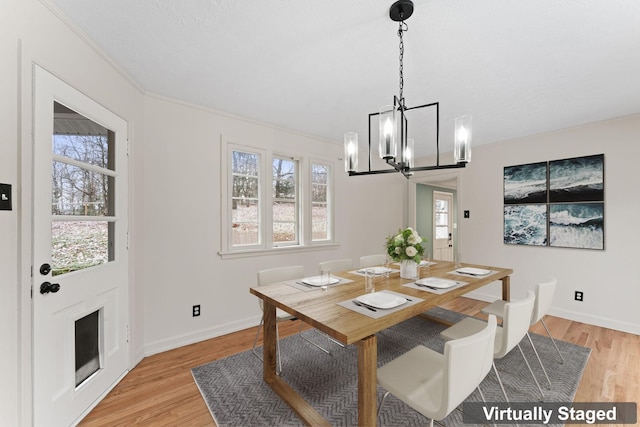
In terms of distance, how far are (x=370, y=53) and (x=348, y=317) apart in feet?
5.81

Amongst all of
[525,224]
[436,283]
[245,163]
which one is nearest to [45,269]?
[245,163]

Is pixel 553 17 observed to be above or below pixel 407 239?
above

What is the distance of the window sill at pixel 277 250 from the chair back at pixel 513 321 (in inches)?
93.9

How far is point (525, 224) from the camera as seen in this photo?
3742 millimetres

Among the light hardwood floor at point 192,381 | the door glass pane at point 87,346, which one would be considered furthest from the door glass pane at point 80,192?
the light hardwood floor at point 192,381

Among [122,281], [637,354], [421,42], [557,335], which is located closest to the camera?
[421,42]

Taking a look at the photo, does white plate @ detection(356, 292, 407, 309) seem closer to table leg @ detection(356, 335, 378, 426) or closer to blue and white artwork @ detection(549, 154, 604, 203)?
table leg @ detection(356, 335, 378, 426)

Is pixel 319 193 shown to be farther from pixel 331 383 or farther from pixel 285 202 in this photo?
pixel 331 383

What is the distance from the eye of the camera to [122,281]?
85.1 inches

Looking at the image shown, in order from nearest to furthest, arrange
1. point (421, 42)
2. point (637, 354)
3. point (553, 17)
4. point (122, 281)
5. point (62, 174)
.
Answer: point (553, 17), point (62, 174), point (421, 42), point (122, 281), point (637, 354)

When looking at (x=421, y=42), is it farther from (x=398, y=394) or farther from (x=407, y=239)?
(x=398, y=394)

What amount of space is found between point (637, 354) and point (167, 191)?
15.4 feet

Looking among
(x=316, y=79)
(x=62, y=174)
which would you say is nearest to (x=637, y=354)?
(x=316, y=79)

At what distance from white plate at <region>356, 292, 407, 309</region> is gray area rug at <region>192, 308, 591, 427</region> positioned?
76cm
